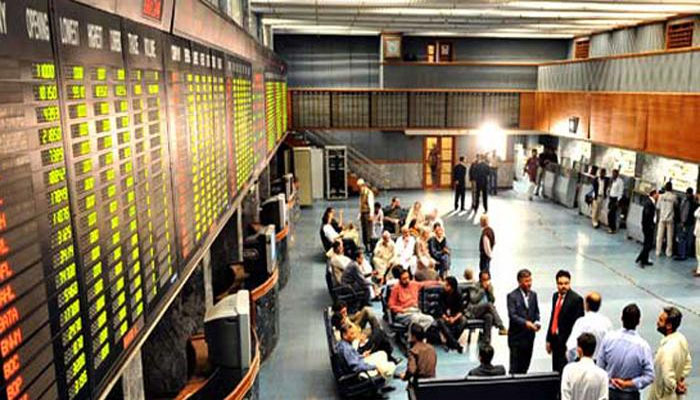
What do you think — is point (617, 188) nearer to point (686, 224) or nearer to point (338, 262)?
point (686, 224)

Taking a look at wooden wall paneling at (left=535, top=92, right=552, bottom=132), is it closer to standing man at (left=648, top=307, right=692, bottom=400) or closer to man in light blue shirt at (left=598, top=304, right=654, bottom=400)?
standing man at (left=648, top=307, right=692, bottom=400)

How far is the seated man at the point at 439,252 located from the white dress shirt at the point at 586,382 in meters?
5.56

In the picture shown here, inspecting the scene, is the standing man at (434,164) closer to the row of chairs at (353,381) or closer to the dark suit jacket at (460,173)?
the dark suit jacket at (460,173)

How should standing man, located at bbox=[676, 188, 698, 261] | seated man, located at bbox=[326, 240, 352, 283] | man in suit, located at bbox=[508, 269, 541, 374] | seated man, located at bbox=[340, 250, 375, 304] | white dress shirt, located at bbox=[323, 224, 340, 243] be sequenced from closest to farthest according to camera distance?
man in suit, located at bbox=[508, 269, 541, 374], seated man, located at bbox=[340, 250, 375, 304], seated man, located at bbox=[326, 240, 352, 283], white dress shirt, located at bbox=[323, 224, 340, 243], standing man, located at bbox=[676, 188, 698, 261]

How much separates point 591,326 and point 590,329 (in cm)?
3

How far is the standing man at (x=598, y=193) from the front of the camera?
50.3 feet

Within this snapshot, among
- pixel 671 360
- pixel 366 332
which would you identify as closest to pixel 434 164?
pixel 366 332

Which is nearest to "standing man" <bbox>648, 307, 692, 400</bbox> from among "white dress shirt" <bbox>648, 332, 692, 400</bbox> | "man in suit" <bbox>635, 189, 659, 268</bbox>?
"white dress shirt" <bbox>648, 332, 692, 400</bbox>

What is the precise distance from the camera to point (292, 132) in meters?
20.4

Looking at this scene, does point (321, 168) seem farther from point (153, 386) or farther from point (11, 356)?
point (11, 356)

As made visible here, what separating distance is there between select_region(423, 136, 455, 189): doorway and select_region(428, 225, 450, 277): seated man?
35.3ft

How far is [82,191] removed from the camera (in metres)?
2.02

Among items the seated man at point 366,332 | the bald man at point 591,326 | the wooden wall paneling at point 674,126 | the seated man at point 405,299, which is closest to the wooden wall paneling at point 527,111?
the wooden wall paneling at point 674,126

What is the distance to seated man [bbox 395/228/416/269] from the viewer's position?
1010cm
